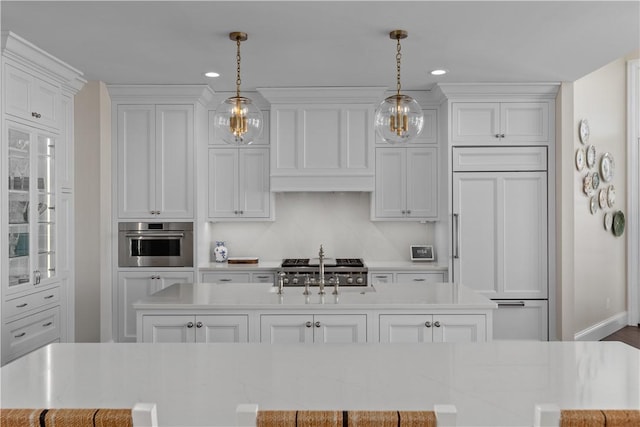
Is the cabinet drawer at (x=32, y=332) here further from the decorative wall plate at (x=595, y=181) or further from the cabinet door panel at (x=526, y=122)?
the decorative wall plate at (x=595, y=181)

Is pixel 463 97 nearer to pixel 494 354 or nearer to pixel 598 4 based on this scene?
pixel 598 4

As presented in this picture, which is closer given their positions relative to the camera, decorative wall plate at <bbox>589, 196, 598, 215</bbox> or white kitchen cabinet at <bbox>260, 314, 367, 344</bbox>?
white kitchen cabinet at <bbox>260, 314, 367, 344</bbox>

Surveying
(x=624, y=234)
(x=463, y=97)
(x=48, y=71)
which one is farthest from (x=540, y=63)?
(x=48, y=71)

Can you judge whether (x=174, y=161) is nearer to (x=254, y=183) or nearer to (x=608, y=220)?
(x=254, y=183)

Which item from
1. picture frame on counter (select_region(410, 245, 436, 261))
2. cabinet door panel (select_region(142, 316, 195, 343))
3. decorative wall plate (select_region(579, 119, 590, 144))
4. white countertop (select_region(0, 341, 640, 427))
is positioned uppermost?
decorative wall plate (select_region(579, 119, 590, 144))

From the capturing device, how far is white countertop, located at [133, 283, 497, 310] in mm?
3061

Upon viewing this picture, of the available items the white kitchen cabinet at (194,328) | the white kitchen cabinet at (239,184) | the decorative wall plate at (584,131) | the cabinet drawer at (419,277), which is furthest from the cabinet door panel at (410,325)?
the decorative wall plate at (584,131)

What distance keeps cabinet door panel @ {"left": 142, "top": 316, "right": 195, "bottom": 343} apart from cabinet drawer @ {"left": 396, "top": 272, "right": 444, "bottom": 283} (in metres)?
2.57

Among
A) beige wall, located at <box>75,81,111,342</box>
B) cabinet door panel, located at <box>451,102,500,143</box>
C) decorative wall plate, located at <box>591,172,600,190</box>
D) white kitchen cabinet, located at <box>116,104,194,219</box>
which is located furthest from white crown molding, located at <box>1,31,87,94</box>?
decorative wall plate, located at <box>591,172,600,190</box>

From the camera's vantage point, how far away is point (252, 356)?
1.85 m

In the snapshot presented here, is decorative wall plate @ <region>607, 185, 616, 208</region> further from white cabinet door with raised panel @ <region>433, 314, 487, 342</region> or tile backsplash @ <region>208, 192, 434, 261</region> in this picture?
white cabinet door with raised panel @ <region>433, 314, 487, 342</region>

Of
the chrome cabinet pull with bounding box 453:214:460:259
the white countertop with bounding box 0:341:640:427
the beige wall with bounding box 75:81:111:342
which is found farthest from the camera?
the chrome cabinet pull with bounding box 453:214:460:259

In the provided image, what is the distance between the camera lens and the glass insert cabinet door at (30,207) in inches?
149

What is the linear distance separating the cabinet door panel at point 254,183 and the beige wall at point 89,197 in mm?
1360
